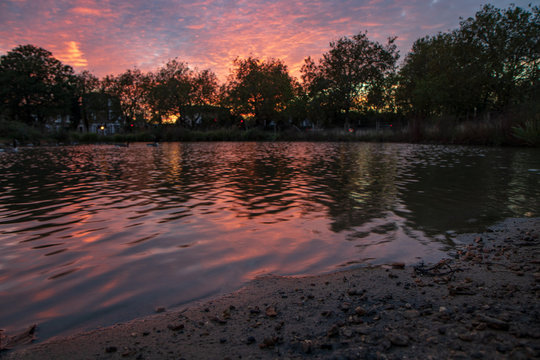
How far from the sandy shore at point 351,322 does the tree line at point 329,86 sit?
37530mm

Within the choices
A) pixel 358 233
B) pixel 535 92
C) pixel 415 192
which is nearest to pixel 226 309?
pixel 358 233

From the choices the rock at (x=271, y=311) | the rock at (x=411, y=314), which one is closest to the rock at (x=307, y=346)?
the rock at (x=271, y=311)

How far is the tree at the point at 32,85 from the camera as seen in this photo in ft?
214

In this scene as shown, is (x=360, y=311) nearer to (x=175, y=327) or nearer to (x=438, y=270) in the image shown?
(x=438, y=270)

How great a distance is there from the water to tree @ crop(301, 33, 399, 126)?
49.2m

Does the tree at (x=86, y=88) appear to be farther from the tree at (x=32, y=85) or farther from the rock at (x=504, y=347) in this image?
the rock at (x=504, y=347)

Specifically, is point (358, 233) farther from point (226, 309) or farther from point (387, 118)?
point (387, 118)

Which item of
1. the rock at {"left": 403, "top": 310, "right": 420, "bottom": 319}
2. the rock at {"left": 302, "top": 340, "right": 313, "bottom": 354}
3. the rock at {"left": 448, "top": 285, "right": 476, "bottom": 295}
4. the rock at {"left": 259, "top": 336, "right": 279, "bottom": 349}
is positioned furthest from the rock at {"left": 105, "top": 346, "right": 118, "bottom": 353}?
the rock at {"left": 448, "top": 285, "right": 476, "bottom": 295}

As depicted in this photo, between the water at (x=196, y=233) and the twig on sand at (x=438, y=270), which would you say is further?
the twig on sand at (x=438, y=270)

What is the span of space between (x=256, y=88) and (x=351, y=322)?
6685cm

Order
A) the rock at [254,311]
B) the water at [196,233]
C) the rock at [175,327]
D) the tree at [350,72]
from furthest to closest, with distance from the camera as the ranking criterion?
the tree at [350,72]
the water at [196,233]
the rock at [254,311]
the rock at [175,327]

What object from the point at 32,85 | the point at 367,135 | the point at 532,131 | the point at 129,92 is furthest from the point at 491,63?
the point at 32,85

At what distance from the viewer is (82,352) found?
2.57m

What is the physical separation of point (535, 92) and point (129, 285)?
49.8 meters
